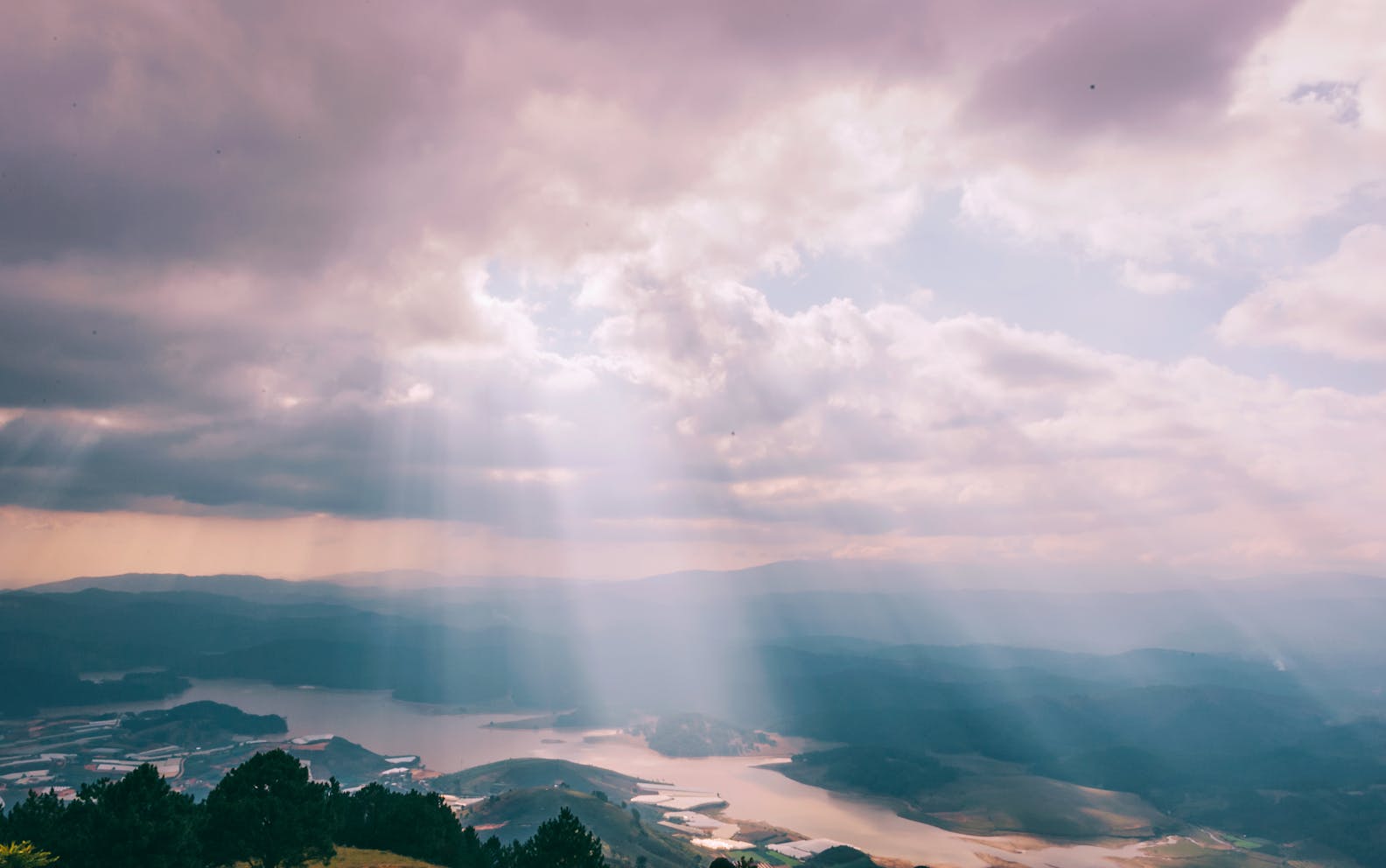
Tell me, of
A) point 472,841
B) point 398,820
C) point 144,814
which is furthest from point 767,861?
point 144,814

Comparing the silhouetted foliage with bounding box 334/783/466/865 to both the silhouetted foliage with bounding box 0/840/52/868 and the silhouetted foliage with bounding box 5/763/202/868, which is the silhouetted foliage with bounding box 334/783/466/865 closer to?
the silhouetted foliage with bounding box 5/763/202/868

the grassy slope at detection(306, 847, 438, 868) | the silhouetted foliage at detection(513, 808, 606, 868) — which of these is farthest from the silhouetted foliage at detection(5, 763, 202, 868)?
the silhouetted foliage at detection(513, 808, 606, 868)

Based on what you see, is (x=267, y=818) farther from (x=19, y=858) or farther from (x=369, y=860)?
(x=19, y=858)

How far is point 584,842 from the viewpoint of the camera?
6500 cm

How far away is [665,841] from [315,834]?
14571cm

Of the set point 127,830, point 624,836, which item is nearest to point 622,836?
point 624,836

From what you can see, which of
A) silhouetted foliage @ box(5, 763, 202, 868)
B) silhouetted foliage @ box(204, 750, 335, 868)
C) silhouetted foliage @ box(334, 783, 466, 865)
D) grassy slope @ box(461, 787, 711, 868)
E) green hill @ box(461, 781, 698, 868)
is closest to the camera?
silhouetted foliage @ box(5, 763, 202, 868)

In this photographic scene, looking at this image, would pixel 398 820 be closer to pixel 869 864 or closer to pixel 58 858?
pixel 58 858

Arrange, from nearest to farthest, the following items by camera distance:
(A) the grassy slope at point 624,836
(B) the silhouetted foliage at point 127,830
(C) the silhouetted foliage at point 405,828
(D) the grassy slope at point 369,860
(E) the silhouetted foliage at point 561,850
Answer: (B) the silhouetted foliage at point 127,830, (E) the silhouetted foliage at point 561,850, (D) the grassy slope at point 369,860, (C) the silhouetted foliage at point 405,828, (A) the grassy slope at point 624,836

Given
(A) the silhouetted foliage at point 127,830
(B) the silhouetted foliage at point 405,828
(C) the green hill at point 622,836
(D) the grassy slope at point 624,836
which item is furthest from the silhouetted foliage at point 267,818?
(D) the grassy slope at point 624,836

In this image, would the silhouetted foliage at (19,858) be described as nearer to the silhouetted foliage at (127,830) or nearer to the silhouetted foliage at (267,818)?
the silhouetted foliage at (127,830)

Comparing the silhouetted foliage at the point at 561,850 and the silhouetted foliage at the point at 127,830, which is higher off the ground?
the silhouetted foliage at the point at 127,830

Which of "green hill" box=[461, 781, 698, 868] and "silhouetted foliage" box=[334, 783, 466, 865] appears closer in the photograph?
"silhouetted foliage" box=[334, 783, 466, 865]

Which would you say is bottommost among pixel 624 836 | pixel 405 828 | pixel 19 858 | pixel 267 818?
A: pixel 624 836
